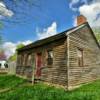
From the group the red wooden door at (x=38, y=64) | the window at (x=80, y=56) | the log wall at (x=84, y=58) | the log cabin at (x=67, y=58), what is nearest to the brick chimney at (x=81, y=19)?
the log cabin at (x=67, y=58)

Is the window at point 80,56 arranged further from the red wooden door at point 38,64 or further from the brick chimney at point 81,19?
the brick chimney at point 81,19

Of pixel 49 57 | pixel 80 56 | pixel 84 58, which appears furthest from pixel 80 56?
pixel 49 57

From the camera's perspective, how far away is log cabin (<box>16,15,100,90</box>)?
15.9m

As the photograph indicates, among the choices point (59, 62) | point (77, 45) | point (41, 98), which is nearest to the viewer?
point (41, 98)

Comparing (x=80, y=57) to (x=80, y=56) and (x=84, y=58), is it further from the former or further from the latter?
(x=84, y=58)

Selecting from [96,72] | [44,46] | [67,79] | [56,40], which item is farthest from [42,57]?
[96,72]

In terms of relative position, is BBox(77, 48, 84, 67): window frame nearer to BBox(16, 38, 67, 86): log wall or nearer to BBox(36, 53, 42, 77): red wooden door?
BBox(16, 38, 67, 86): log wall

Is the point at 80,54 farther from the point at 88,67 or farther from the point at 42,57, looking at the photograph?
the point at 42,57

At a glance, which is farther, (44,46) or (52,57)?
(44,46)

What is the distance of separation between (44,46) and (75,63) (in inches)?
161

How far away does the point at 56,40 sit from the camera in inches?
674

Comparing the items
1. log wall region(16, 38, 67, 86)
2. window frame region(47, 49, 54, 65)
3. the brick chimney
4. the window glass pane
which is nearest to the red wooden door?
log wall region(16, 38, 67, 86)

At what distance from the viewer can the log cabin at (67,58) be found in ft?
52.2

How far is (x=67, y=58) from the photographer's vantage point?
1562 centimetres
